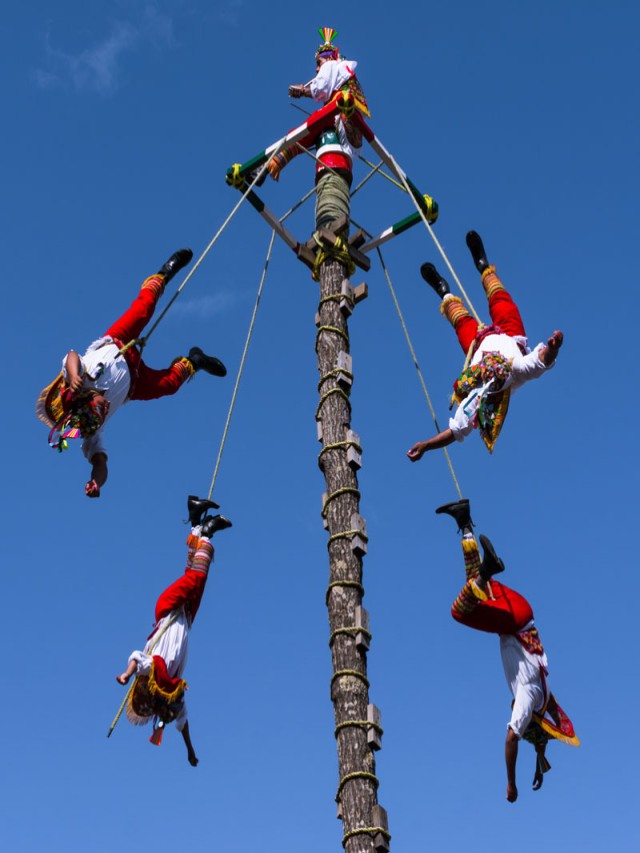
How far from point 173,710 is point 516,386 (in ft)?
9.75

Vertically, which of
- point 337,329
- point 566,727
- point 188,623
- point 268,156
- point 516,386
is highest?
point 268,156

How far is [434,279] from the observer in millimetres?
9031

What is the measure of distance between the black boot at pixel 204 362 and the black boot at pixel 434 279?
1.65 meters

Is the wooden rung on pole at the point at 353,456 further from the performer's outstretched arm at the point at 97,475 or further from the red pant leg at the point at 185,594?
the performer's outstretched arm at the point at 97,475

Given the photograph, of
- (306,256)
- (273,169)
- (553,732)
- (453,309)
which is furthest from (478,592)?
(273,169)

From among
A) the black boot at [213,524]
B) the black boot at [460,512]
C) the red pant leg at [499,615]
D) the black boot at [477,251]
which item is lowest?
the red pant leg at [499,615]

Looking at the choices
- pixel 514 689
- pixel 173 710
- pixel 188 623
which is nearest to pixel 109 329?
pixel 188 623

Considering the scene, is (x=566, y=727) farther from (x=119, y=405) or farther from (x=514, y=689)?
(x=119, y=405)

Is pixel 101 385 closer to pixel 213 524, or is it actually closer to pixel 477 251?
pixel 213 524

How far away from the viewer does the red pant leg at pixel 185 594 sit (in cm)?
773

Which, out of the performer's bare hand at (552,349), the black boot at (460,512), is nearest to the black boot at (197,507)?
the black boot at (460,512)

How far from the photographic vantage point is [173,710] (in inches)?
296

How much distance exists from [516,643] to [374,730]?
1.22 meters

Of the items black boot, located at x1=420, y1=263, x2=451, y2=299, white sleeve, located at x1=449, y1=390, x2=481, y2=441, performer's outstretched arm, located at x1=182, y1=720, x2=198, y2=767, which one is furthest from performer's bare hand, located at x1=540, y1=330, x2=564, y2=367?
performer's outstretched arm, located at x1=182, y1=720, x2=198, y2=767
